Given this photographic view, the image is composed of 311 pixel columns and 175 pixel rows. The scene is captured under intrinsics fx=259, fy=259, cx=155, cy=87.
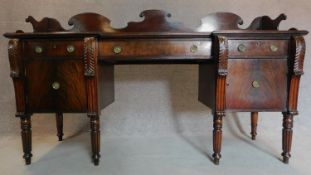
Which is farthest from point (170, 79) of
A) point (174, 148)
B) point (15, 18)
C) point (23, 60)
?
point (15, 18)

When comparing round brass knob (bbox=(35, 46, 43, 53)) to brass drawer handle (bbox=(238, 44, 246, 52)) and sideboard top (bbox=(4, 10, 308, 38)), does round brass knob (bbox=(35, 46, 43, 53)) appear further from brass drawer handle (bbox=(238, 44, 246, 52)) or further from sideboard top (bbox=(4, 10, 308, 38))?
brass drawer handle (bbox=(238, 44, 246, 52))

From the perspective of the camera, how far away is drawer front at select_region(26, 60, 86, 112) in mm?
1471

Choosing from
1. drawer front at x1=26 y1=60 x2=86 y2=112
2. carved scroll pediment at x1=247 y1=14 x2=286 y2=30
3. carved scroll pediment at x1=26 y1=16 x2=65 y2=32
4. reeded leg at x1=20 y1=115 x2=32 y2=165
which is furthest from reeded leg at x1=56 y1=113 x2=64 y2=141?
carved scroll pediment at x1=247 y1=14 x2=286 y2=30

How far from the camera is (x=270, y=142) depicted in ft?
6.46

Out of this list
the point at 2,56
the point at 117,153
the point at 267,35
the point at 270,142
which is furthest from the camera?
the point at 2,56

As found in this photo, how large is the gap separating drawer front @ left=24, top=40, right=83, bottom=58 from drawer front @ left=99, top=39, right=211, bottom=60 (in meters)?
0.13

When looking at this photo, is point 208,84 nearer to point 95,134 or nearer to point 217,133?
point 217,133

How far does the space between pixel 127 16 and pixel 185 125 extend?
102 centimetres

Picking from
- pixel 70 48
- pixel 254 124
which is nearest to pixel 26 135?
pixel 70 48

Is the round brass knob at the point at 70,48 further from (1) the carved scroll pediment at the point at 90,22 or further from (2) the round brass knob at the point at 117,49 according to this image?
(1) the carved scroll pediment at the point at 90,22

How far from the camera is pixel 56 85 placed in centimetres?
148

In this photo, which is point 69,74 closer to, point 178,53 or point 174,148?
point 178,53

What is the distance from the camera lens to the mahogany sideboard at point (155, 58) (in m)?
1.44

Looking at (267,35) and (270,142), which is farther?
(270,142)
